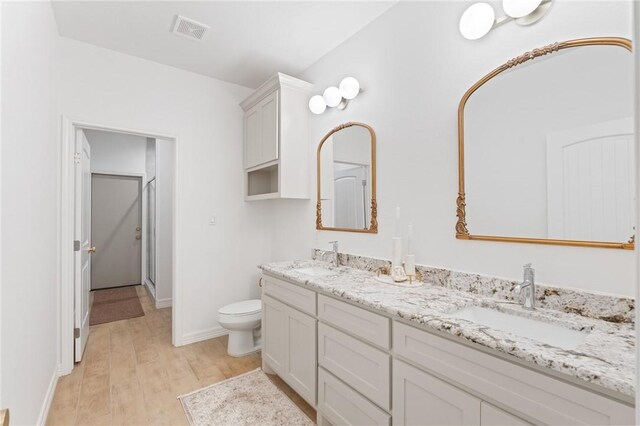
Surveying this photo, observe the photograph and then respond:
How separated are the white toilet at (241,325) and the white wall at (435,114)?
39.2 inches

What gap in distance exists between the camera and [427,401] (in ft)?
3.91

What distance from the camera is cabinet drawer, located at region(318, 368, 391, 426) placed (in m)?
1.42

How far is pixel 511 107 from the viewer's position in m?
1.46

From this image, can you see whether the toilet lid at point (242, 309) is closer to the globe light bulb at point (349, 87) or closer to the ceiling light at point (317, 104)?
the ceiling light at point (317, 104)

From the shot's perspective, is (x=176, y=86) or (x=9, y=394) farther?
(x=176, y=86)

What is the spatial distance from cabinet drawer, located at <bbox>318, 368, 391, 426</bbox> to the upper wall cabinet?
152cm

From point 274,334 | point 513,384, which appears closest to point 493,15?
point 513,384

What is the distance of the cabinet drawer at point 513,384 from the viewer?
2.63 feet

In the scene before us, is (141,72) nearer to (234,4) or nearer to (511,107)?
(234,4)

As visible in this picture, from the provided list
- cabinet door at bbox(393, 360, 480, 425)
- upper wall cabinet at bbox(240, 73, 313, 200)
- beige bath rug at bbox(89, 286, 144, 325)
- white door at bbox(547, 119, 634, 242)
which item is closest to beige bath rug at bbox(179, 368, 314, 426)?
cabinet door at bbox(393, 360, 480, 425)

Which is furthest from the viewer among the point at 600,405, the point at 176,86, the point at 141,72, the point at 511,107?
the point at 176,86

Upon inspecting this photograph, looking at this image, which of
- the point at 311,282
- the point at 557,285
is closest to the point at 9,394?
the point at 311,282

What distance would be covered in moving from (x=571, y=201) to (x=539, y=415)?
85 centimetres

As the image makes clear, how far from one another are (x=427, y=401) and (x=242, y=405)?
130 centimetres
